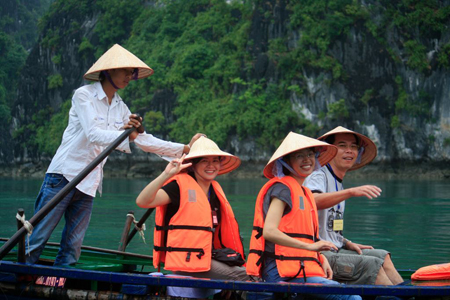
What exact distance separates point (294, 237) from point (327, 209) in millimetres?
616

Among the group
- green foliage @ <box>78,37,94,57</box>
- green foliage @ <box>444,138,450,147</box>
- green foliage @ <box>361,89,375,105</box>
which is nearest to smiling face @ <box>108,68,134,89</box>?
green foliage @ <box>444,138,450,147</box>

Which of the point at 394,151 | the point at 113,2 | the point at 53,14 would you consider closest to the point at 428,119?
the point at 394,151

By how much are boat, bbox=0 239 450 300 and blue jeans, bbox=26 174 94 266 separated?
0.14 meters

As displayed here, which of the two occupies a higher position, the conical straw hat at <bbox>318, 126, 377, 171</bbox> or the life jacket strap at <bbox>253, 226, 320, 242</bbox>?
the conical straw hat at <bbox>318, 126, 377, 171</bbox>

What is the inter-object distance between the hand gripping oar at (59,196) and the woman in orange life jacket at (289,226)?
107 centimetres

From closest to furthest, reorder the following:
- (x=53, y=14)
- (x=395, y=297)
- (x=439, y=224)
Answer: (x=395, y=297)
(x=439, y=224)
(x=53, y=14)

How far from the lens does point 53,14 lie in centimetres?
5731

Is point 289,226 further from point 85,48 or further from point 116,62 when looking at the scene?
point 85,48

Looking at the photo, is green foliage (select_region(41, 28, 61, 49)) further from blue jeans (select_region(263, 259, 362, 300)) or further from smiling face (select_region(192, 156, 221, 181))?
blue jeans (select_region(263, 259, 362, 300))

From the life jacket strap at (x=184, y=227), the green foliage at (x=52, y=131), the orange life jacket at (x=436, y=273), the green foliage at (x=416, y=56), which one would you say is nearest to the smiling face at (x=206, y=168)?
the life jacket strap at (x=184, y=227)

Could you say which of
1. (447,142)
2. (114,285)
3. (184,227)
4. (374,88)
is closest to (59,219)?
(114,285)

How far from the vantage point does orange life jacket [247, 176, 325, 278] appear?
3486 millimetres

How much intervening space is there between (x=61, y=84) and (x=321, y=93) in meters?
24.2

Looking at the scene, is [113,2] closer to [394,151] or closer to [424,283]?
[394,151]
